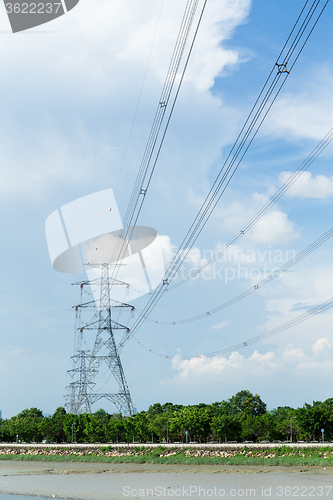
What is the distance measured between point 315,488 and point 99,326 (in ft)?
169

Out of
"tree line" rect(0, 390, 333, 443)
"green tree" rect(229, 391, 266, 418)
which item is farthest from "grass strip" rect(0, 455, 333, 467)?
"green tree" rect(229, 391, 266, 418)


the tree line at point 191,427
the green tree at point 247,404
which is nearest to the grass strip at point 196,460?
the tree line at point 191,427

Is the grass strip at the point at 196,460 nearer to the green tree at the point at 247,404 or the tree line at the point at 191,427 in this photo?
the tree line at the point at 191,427

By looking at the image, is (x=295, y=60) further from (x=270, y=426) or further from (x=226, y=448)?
(x=270, y=426)

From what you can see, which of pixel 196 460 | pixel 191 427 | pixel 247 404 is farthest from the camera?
pixel 247 404

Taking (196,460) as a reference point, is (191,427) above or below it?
above

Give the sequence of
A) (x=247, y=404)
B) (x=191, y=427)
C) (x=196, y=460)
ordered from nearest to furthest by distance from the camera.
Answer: (x=196, y=460)
(x=191, y=427)
(x=247, y=404)

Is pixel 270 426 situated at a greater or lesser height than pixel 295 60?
lesser

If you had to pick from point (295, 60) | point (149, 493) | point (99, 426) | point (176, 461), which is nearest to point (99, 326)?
point (176, 461)

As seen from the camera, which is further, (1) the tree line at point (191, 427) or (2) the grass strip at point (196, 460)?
(1) the tree line at point (191, 427)

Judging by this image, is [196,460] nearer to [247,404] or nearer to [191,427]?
[191,427]

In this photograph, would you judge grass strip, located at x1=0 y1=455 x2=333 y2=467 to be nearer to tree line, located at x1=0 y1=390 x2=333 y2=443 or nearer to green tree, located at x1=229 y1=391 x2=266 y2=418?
tree line, located at x1=0 y1=390 x2=333 y2=443

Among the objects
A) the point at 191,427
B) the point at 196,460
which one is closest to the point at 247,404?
the point at 191,427

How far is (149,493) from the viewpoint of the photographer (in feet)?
132
